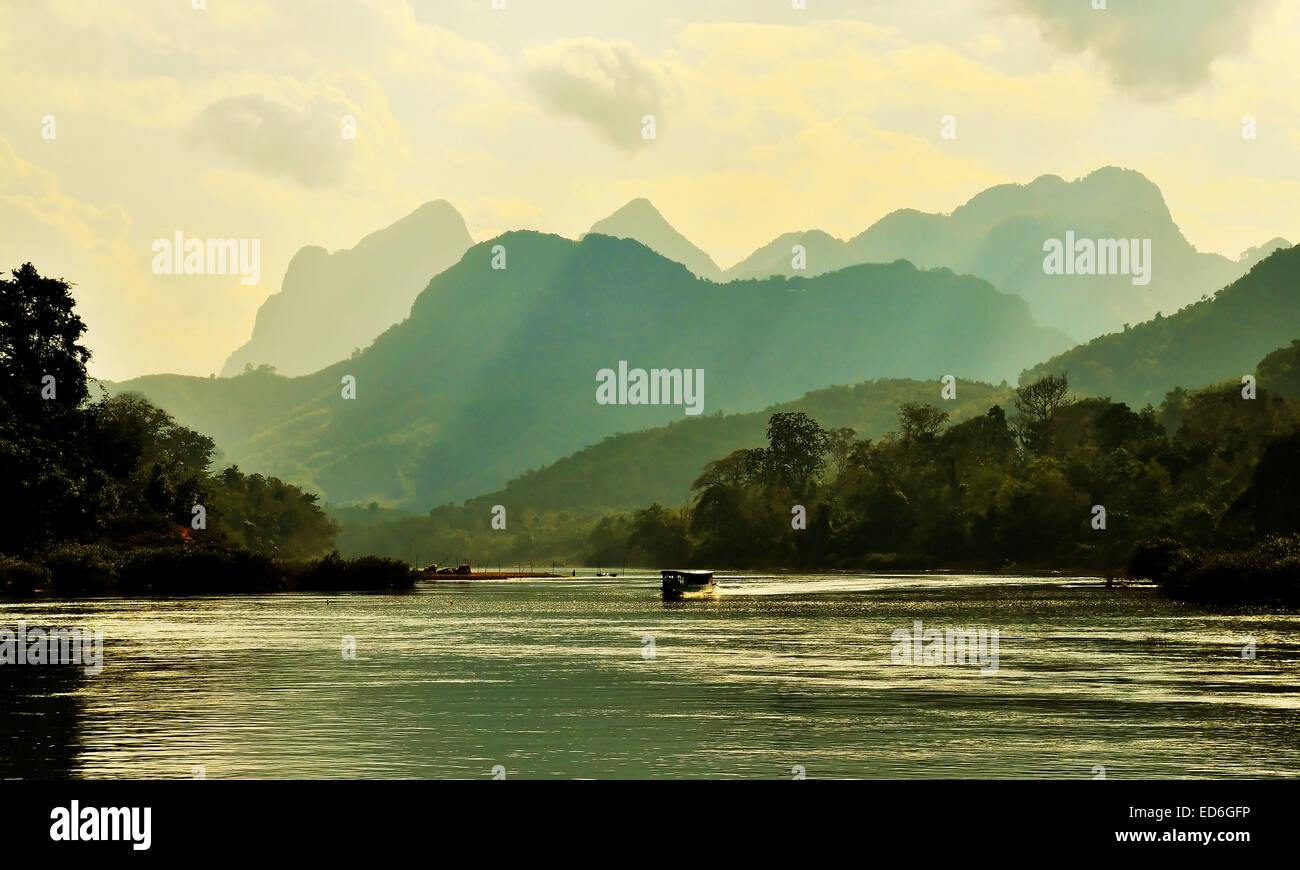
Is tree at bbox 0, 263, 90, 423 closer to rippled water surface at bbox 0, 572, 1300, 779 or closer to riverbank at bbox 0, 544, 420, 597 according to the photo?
riverbank at bbox 0, 544, 420, 597

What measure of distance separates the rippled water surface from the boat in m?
47.1

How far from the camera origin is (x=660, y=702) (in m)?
48.2

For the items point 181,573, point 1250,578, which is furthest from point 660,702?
point 181,573

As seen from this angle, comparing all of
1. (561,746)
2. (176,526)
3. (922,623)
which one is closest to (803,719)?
(561,746)

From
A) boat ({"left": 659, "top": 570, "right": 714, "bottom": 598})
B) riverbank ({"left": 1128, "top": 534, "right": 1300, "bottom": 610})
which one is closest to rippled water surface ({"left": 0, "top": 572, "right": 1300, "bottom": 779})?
riverbank ({"left": 1128, "top": 534, "right": 1300, "bottom": 610})

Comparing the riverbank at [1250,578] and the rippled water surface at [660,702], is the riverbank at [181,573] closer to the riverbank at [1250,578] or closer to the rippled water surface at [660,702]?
the rippled water surface at [660,702]

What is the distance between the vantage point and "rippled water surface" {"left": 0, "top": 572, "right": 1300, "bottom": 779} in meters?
34.5

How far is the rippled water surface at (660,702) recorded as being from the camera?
3447 centimetres

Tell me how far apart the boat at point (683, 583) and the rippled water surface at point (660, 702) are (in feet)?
155

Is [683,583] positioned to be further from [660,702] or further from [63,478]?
[660,702]
